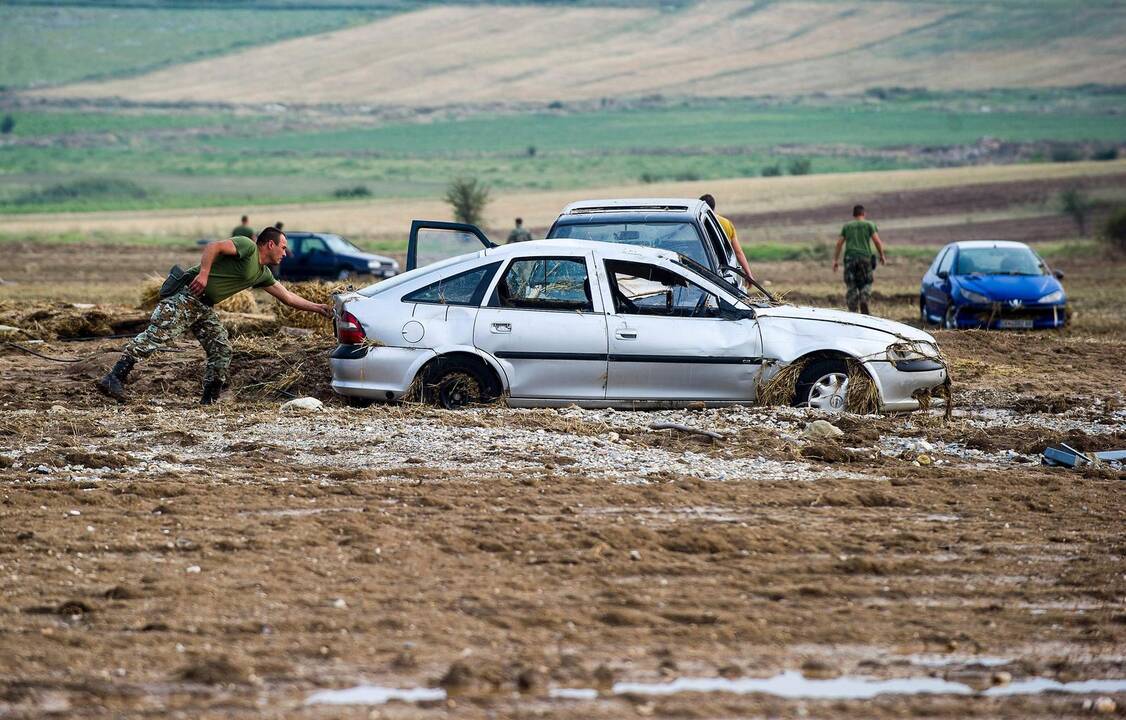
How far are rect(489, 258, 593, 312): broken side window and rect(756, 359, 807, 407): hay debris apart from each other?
1.42m

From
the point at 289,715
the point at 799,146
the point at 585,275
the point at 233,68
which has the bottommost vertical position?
the point at 289,715

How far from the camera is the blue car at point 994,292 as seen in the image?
20.1 metres

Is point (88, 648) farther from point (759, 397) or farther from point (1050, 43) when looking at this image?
point (1050, 43)

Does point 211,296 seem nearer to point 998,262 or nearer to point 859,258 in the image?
point 859,258

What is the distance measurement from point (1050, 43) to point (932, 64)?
1304cm

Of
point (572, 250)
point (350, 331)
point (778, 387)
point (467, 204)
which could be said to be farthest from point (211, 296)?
point (467, 204)

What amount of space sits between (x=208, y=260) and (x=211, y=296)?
16.5 inches

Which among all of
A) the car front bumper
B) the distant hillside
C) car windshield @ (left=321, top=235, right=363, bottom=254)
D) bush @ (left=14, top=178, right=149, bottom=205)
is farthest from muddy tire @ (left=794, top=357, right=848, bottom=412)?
the distant hillside

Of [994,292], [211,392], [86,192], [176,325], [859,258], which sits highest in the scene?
[86,192]

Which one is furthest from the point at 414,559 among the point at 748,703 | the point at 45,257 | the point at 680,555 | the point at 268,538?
the point at 45,257

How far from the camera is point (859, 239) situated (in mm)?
20828

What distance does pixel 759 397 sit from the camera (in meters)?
11.4

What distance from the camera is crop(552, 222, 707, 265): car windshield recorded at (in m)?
13.9

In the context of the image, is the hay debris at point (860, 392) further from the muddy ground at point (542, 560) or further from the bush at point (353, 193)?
the bush at point (353, 193)
